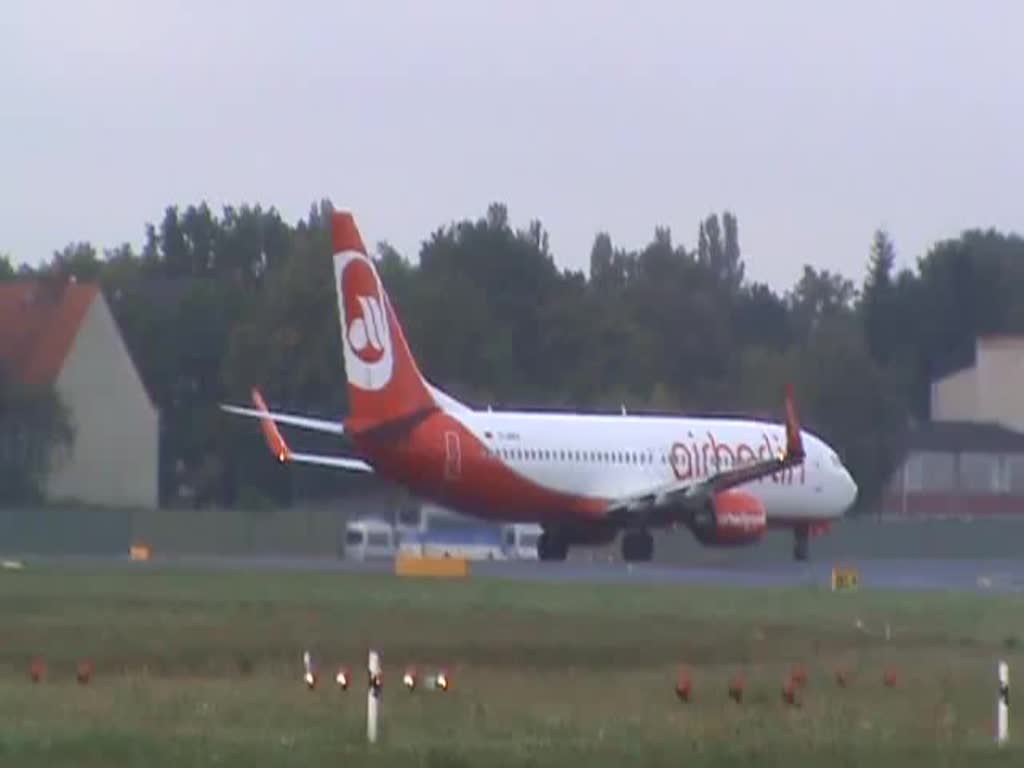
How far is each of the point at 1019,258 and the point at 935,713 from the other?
129 m

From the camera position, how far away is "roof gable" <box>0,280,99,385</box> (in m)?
90.6

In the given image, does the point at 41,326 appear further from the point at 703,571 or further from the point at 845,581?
the point at 845,581

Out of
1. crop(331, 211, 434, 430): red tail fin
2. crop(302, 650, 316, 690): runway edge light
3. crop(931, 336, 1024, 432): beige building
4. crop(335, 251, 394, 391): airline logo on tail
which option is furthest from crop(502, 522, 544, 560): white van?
crop(302, 650, 316, 690): runway edge light

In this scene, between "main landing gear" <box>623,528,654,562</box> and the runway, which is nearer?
the runway

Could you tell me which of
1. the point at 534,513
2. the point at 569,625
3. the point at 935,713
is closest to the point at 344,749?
the point at 935,713

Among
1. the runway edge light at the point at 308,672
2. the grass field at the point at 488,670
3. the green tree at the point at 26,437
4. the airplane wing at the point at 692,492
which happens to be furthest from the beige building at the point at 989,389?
the runway edge light at the point at 308,672

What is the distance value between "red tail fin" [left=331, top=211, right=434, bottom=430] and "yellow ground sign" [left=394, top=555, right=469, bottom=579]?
195 inches

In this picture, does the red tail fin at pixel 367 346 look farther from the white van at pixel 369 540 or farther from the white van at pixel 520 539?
the white van at pixel 520 539

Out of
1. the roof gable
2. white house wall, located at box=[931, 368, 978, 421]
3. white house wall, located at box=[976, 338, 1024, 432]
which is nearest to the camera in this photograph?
the roof gable

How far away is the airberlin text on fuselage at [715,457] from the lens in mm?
71250

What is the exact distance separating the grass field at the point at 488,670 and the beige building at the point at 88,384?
35.6m

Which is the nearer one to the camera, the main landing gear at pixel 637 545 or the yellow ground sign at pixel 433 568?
the yellow ground sign at pixel 433 568

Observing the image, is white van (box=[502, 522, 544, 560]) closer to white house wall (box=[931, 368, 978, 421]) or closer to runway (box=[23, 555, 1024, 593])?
runway (box=[23, 555, 1024, 593])

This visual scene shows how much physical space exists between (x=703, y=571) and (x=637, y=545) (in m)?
6.17
